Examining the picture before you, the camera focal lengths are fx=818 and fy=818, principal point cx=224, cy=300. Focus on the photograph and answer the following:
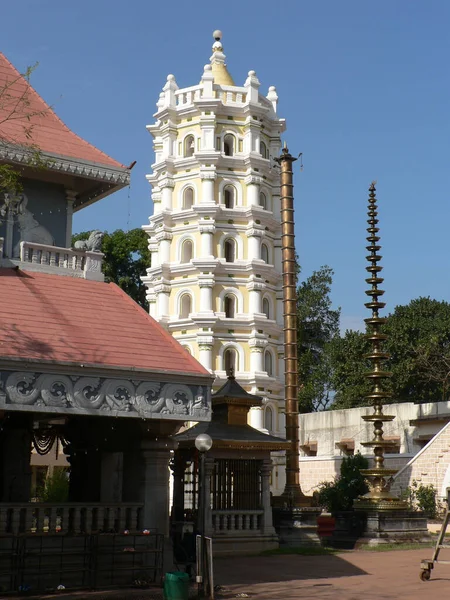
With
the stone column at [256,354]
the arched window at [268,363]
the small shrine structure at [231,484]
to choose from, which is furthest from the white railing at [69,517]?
the arched window at [268,363]

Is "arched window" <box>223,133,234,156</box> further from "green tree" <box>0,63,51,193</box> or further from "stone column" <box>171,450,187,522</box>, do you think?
"green tree" <box>0,63,51,193</box>

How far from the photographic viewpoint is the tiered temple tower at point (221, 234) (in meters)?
41.1

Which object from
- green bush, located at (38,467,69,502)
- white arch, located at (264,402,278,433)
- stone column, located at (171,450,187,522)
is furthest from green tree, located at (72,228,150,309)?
stone column, located at (171,450,187,522)

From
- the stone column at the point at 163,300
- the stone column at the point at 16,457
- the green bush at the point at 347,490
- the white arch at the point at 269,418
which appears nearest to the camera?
the stone column at the point at 16,457

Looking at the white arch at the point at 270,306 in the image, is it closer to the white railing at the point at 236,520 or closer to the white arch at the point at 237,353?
the white arch at the point at 237,353

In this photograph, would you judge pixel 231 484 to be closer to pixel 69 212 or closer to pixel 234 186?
pixel 69 212

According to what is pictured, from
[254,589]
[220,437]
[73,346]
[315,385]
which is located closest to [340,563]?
[220,437]

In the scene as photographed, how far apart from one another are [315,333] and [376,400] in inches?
1195

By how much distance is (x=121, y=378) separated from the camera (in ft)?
41.0

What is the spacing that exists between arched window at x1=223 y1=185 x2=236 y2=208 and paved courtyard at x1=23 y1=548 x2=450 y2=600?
25.4 m

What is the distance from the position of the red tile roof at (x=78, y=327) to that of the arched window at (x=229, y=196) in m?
28.3

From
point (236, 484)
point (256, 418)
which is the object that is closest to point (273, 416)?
point (256, 418)

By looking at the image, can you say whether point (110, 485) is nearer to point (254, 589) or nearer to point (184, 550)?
point (184, 550)

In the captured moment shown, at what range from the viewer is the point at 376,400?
2584 cm
